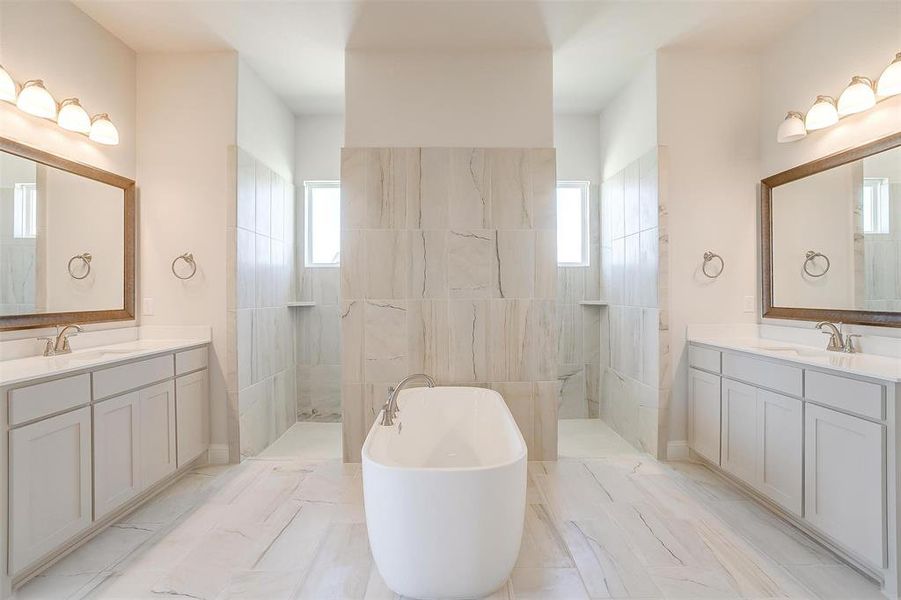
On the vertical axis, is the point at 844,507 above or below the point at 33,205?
below

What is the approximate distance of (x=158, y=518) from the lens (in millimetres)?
2467

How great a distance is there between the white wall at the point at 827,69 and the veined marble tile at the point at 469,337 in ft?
7.00

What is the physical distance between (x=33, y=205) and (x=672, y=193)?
3.70m

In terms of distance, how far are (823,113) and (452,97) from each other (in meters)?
2.14

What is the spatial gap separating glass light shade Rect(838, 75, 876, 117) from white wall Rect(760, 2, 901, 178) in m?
0.07

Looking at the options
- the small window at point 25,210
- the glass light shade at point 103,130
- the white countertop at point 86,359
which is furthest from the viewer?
the glass light shade at point 103,130

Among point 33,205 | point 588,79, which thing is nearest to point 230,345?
point 33,205

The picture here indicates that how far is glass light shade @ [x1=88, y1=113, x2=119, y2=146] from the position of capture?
111 inches

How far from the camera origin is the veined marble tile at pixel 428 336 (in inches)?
127

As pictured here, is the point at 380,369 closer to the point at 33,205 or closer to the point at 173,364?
the point at 173,364

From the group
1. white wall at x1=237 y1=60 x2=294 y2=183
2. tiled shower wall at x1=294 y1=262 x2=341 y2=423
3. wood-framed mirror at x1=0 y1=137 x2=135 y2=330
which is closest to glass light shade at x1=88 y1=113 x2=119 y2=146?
wood-framed mirror at x1=0 y1=137 x2=135 y2=330

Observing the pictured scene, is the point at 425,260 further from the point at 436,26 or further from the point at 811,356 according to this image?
the point at 811,356

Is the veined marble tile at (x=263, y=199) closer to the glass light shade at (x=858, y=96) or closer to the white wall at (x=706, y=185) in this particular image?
the white wall at (x=706, y=185)

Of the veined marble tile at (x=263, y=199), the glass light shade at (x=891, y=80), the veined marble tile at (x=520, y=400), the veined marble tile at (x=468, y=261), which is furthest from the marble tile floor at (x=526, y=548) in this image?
the glass light shade at (x=891, y=80)
